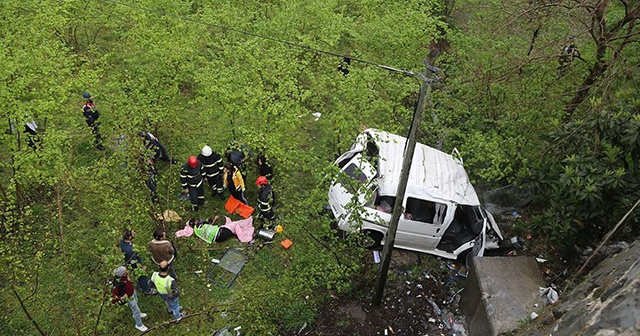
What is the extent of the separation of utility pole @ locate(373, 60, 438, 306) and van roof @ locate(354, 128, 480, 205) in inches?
58.8

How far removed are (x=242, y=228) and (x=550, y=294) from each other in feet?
18.4

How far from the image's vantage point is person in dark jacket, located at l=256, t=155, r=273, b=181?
361 inches

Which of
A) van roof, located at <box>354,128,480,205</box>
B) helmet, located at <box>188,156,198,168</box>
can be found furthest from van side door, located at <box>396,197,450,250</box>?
helmet, located at <box>188,156,198,168</box>

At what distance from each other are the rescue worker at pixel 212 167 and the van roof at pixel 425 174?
2.95 m

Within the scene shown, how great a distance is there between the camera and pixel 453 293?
8156mm

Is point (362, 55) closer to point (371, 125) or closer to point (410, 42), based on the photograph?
point (410, 42)

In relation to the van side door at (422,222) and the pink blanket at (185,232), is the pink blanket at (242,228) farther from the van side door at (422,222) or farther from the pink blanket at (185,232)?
the van side door at (422,222)

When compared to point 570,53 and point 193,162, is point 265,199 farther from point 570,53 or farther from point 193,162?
point 570,53

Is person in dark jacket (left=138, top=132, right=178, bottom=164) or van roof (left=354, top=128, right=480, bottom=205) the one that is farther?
person in dark jacket (left=138, top=132, right=178, bottom=164)

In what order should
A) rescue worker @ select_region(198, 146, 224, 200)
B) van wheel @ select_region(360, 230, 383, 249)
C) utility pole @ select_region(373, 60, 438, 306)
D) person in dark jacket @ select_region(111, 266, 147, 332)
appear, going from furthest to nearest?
rescue worker @ select_region(198, 146, 224, 200) < van wheel @ select_region(360, 230, 383, 249) < person in dark jacket @ select_region(111, 266, 147, 332) < utility pole @ select_region(373, 60, 438, 306)

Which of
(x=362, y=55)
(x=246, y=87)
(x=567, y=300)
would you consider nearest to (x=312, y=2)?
(x=362, y=55)

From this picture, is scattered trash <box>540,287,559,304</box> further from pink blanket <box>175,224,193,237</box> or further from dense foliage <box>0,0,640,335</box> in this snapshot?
pink blanket <box>175,224,193,237</box>

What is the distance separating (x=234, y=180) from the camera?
8977mm

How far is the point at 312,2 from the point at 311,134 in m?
3.68
